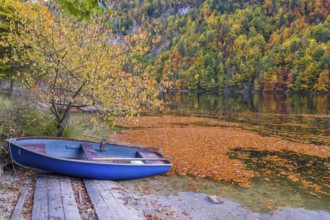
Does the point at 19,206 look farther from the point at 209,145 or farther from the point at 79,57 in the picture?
the point at 209,145

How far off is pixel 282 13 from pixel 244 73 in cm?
6508

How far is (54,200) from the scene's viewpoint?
293 inches

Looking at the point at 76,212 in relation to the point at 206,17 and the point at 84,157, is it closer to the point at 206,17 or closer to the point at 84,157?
the point at 84,157

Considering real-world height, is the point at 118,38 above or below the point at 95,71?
above

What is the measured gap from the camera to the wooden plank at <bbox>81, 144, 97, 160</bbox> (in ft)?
33.6

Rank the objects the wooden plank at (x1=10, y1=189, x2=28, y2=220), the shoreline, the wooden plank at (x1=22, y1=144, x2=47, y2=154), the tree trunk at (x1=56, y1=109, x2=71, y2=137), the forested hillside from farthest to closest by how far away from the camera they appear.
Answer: the forested hillside
the tree trunk at (x1=56, y1=109, x2=71, y2=137)
the wooden plank at (x1=22, y1=144, x2=47, y2=154)
the shoreline
the wooden plank at (x1=10, y1=189, x2=28, y2=220)

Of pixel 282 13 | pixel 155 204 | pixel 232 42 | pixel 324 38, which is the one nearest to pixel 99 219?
pixel 155 204

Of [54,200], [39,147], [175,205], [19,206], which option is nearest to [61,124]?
[39,147]

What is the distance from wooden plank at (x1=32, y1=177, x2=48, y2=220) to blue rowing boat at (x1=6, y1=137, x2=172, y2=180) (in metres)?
0.67

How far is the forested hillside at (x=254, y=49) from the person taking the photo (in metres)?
110

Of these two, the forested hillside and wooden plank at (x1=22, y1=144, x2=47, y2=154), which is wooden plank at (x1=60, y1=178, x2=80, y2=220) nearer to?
wooden plank at (x1=22, y1=144, x2=47, y2=154)

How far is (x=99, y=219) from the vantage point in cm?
663

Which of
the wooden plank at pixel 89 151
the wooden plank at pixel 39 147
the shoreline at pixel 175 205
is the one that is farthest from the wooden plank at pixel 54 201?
the wooden plank at pixel 89 151

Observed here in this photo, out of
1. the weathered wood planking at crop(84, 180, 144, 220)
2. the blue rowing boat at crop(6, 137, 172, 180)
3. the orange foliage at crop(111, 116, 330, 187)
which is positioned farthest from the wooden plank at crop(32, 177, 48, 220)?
the orange foliage at crop(111, 116, 330, 187)
